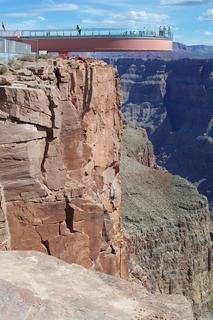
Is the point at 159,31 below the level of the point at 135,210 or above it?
above

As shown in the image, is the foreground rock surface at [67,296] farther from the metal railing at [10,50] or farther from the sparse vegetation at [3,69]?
the metal railing at [10,50]

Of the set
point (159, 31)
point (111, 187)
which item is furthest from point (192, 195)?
point (111, 187)

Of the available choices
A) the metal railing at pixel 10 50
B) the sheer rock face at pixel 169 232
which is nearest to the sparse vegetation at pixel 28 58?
the metal railing at pixel 10 50

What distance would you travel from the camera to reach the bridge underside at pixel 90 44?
44.0 m

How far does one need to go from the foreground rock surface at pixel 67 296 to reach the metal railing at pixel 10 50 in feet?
41.5

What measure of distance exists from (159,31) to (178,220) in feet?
162

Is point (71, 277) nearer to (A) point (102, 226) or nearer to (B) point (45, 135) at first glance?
(B) point (45, 135)

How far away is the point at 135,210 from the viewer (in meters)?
90.2

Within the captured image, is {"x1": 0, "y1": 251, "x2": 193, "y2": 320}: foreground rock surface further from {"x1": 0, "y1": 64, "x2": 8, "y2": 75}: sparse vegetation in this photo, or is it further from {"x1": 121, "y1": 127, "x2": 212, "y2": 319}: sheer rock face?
{"x1": 121, "y1": 127, "x2": 212, "y2": 319}: sheer rock face

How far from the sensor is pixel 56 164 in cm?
2702

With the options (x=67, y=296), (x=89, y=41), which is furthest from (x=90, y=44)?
(x=67, y=296)

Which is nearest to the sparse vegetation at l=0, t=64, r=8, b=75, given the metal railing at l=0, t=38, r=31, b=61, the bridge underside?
the metal railing at l=0, t=38, r=31, b=61

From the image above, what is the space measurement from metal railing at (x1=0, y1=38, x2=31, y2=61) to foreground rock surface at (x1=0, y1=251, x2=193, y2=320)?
12.7m

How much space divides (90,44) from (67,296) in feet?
91.8
